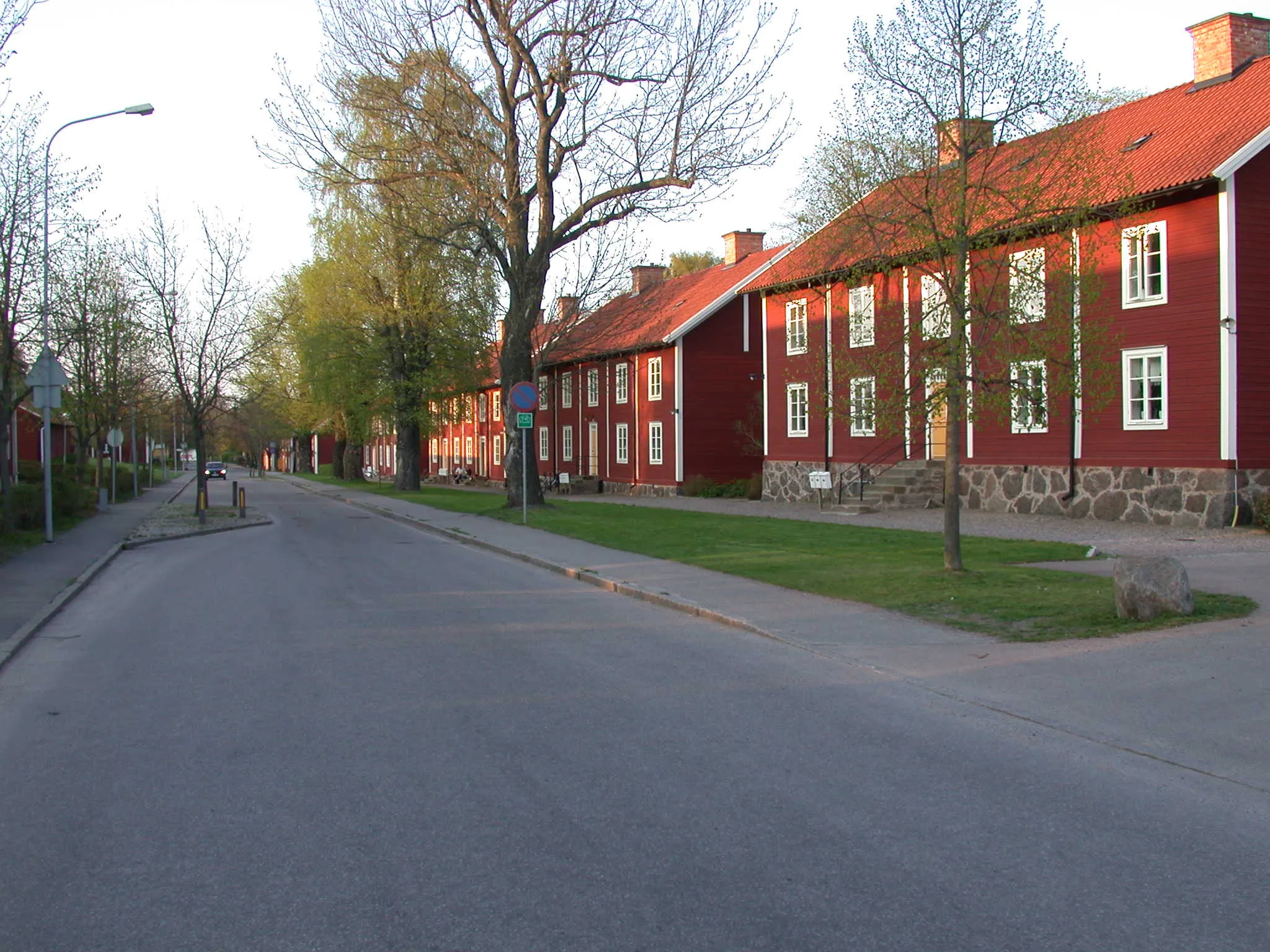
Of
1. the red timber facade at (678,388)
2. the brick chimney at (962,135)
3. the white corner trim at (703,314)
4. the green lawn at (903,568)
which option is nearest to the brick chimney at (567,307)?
the red timber facade at (678,388)

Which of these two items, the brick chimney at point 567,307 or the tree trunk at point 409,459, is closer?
the brick chimney at point 567,307

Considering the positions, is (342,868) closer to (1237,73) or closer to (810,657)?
(810,657)

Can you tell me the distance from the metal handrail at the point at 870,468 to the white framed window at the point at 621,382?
50.2ft

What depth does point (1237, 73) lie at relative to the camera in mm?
22859

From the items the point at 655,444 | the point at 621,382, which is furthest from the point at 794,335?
the point at 621,382

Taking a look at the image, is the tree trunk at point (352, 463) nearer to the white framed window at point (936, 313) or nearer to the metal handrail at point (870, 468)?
the metal handrail at point (870, 468)

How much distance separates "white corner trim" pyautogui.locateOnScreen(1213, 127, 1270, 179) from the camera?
63.8ft

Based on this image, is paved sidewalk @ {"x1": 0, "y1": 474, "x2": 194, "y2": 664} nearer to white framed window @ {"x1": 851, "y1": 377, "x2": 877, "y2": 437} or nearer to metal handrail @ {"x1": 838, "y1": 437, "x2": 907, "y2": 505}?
white framed window @ {"x1": 851, "y1": 377, "x2": 877, "y2": 437}

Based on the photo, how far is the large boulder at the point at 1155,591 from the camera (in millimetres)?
10016

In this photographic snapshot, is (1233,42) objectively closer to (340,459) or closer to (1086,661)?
(1086,661)

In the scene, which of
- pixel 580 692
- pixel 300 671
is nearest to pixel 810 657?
pixel 580 692

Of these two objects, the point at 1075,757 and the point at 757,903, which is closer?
the point at 757,903

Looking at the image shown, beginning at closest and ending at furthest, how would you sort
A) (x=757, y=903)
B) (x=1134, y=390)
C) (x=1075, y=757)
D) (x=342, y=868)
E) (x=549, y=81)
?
1. (x=757, y=903)
2. (x=342, y=868)
3. (x=1075, y=757)
4. (x=1134, y=390)
5. (x=549, y=81)

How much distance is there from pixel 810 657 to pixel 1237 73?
20.1m
